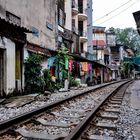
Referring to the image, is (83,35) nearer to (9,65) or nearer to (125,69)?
(9,65)

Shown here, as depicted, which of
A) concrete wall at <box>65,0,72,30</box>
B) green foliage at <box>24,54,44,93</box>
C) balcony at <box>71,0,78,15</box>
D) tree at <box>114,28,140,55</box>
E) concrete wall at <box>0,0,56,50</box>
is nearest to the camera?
green foliage at <box>24,54,44,93</box>

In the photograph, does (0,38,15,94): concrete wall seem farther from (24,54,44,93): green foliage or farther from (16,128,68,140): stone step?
(16,128,68,140): stone step

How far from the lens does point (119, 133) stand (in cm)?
623

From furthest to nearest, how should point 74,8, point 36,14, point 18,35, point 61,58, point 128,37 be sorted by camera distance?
point 128,37 < point 74,8 < point 61,58 < point 36,14 < point 18,35

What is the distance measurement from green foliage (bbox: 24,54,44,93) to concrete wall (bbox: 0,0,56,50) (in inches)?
109

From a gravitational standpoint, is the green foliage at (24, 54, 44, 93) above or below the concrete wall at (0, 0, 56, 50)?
below

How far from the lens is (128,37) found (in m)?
113

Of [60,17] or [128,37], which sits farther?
[128,37]

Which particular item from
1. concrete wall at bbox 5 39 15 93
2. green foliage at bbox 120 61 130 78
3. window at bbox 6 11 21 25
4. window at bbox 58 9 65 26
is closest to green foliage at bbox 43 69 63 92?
window at bbox 6 11 21 25

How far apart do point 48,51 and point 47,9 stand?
3.98 meters

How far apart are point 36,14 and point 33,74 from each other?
6073 millimetres

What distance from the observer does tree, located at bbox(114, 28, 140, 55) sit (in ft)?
365

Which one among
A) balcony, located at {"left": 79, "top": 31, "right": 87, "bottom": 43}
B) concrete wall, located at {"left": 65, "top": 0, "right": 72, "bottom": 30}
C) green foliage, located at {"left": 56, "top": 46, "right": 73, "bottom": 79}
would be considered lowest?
green foliage, located at {"left": 56, "top": 46, "right": 73, "bottom": 79}

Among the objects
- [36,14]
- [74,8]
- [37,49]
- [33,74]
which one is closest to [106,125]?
[33,74]
